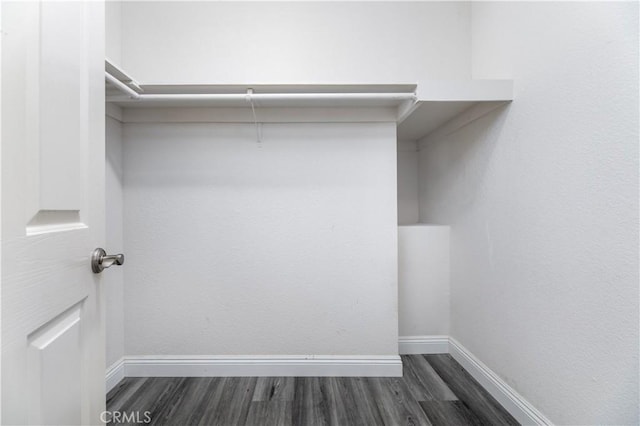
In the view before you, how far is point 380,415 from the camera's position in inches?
59.3

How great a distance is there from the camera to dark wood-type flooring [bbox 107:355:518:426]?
1.48 meters

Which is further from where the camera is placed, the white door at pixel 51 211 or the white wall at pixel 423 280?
the white wall at pixel 423 280

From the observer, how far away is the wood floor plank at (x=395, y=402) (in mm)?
1472

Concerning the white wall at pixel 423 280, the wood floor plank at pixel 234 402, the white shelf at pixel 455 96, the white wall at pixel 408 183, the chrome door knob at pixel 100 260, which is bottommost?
the wood floor plank at pixel 234 402

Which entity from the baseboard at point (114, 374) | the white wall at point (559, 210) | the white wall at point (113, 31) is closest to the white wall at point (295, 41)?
the white wall at point (113, 31)

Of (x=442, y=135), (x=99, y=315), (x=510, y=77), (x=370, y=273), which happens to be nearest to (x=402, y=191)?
(x=442, y=135)

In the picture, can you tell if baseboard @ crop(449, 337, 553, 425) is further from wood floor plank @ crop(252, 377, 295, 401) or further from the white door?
the white door

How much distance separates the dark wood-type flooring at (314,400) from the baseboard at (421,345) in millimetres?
208

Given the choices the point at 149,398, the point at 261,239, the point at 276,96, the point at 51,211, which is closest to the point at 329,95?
the point at 276,96

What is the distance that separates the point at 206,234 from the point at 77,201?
118 cm

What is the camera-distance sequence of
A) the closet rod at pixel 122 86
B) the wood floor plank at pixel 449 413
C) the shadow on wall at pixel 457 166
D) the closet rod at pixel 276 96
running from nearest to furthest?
1. the closet rod at pixel 122 86
2. the wood floor plank at pixel 449 413
3. the closet rod at pixel 276 96
4. the shadow on wall at pixel 457 166

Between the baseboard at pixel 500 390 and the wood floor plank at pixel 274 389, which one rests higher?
the baseboard at pixel 500 390

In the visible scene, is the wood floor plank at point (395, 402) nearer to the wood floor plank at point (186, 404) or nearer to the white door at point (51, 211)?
the wood floor plank at point (186, 404)

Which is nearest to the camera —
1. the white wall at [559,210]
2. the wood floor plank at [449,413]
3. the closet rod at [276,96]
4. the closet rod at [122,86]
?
the white wall at [559,210]
